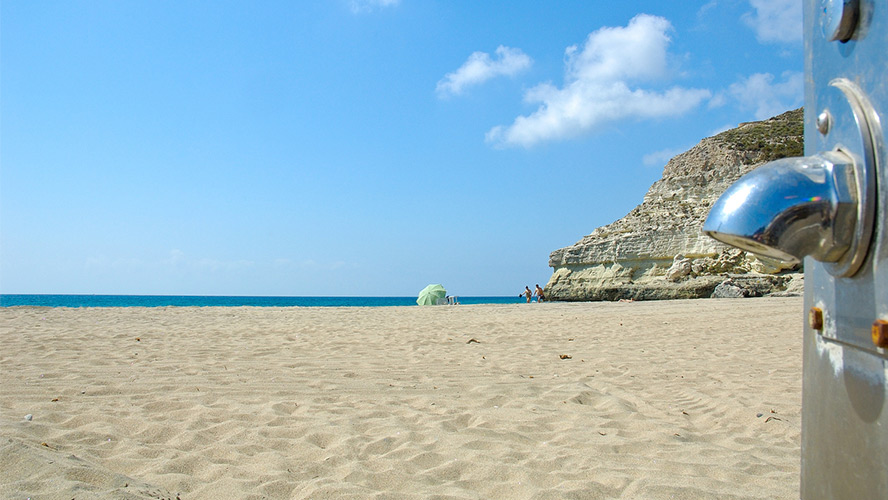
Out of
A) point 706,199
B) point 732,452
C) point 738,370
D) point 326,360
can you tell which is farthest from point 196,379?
point 706,199

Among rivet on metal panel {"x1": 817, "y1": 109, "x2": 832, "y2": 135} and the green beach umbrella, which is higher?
rivet on metal panel {"x1": 817, "y1": 109, "x2": 832, "y2": 135}

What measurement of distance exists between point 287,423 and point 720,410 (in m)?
3.06

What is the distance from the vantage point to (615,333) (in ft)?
30.5

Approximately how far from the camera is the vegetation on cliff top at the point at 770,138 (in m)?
33.6

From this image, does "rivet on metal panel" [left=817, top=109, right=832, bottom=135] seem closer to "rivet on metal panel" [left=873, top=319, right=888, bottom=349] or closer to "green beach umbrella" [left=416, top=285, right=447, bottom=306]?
"rivet on metal panel" [left=873, top=319, right=888, bottom=349]

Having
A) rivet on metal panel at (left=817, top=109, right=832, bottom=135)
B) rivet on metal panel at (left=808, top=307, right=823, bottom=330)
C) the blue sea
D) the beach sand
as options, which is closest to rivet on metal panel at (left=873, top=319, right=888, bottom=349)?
rivet on metal panel at (left=808, top=307, right=823, bottom=330)

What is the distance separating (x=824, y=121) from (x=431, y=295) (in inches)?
955

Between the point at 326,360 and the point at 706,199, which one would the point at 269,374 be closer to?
the point at 326,360

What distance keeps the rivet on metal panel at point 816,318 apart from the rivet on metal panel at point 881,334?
21cm

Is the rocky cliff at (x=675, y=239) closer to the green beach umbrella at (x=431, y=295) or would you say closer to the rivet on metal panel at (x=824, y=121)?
the green beach umbrella at (x=431, y=295)

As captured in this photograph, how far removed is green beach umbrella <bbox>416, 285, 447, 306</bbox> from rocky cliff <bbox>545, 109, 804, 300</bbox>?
1015 centimetres

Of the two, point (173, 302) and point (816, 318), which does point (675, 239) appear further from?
point (173, 302)

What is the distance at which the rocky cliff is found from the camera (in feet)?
96.7

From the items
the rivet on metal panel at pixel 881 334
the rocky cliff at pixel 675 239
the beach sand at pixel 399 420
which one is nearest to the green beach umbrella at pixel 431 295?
the rocky cliff at pixel 675 239
